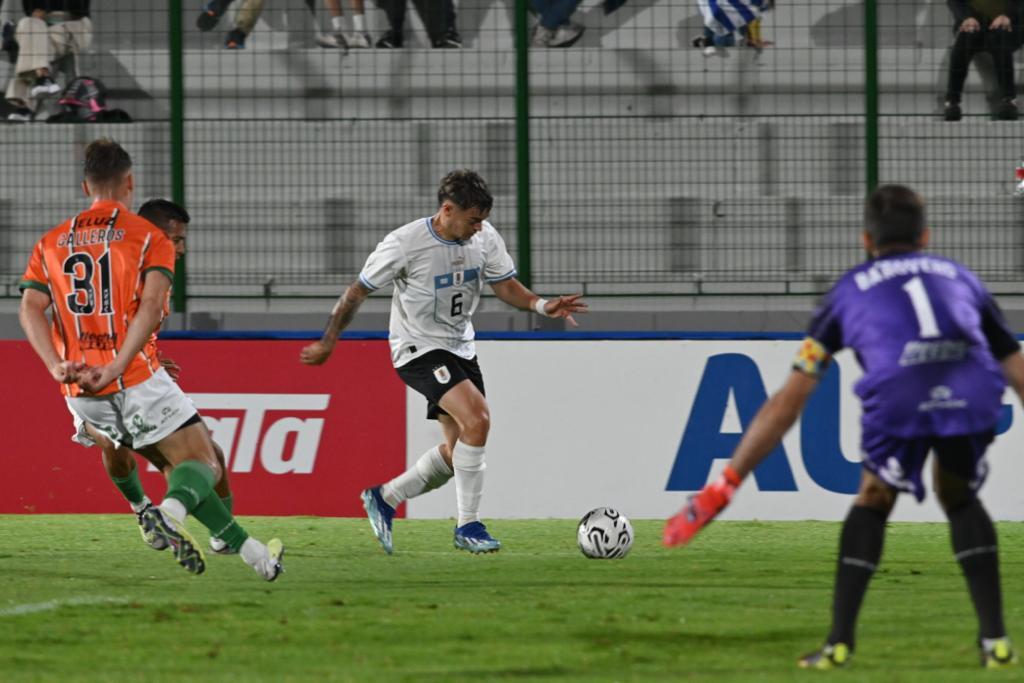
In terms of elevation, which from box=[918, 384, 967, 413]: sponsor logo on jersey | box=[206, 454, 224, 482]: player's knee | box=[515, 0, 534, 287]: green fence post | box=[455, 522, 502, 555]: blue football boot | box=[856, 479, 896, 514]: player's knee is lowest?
box=[455, 522, 502, 555]: blue football boot

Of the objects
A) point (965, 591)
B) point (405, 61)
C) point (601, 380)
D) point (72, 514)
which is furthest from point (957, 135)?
point (72, 514)

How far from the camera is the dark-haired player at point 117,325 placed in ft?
20.7

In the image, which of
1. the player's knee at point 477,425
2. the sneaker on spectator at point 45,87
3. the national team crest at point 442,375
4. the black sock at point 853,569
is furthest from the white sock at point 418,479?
the sneaker on spectator at point 45,87

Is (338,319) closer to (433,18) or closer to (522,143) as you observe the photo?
(522,143)

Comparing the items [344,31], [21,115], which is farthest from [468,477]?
[21,115]

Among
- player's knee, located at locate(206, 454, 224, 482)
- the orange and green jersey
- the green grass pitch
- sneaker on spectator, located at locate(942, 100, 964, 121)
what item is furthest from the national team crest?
sneaker on spectator, located at locate(942, 100, 964, 121)

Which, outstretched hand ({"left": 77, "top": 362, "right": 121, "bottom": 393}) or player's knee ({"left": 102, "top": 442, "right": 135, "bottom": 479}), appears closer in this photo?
outstretched hand ({"left": 77, "top": 362, "right": 121, "bottom": 393})

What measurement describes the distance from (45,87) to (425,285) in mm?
4604

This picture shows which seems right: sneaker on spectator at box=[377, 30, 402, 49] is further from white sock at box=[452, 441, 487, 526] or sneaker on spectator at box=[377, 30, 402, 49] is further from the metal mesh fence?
white sock at box=[452, 441, 487, 526]

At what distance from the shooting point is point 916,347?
458 cm

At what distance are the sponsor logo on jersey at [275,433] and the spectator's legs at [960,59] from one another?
4.54 m

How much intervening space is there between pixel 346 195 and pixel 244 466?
219 cm

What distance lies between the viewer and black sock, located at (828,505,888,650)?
15.2 feet

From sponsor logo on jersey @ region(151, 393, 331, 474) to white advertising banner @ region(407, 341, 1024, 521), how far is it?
590 millimetres
